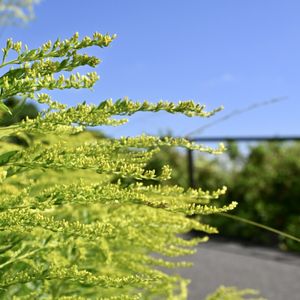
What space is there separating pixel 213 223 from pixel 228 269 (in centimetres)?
271

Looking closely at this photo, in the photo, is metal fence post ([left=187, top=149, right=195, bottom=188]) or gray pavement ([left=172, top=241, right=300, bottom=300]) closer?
gray pavement ([left=172, top=241, right=300, bottom=300])

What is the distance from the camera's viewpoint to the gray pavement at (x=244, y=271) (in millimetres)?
6992

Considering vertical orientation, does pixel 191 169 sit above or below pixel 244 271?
above

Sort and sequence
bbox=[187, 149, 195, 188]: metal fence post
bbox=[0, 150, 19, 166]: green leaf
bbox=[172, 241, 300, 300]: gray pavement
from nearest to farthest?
bbox=[0, 150, 19, 166]: green leaf < bbox=[172, 241, 300, 300]: gray pavement < bbox=[187, 149, 195, 188]: metal fence post

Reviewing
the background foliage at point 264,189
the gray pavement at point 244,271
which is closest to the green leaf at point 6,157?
the gray pavement at point 244,271

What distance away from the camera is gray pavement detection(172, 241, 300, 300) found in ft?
22.9

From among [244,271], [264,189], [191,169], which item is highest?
[191,169]

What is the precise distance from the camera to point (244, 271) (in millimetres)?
7883

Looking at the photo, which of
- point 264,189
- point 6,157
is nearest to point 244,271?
point 264,189

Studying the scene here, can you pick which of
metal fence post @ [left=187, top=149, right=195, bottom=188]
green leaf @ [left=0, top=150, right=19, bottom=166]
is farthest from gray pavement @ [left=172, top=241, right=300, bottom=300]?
green leaf @ [left=0, top=150, right=19, bottom=166]

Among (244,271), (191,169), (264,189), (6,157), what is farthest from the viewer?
(191,169)

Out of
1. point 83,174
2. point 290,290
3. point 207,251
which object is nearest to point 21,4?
point 83,174

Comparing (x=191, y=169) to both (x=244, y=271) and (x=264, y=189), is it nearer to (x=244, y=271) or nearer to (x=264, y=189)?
(x=264, y=189)

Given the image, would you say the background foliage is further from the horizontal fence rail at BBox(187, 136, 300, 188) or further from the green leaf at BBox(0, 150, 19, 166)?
the green leaf at BBox(0, 150, 19, 166)
